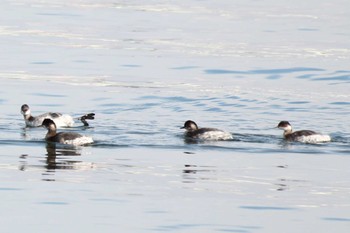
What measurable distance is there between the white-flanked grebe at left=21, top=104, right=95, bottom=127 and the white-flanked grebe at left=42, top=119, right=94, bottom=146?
1301mm

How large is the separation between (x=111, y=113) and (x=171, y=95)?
8.92 ft

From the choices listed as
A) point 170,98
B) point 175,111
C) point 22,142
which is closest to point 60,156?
point 22,142

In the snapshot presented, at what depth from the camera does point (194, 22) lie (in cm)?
4550

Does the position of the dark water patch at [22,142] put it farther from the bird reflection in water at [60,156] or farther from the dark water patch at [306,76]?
the dark water patch at [306,76]

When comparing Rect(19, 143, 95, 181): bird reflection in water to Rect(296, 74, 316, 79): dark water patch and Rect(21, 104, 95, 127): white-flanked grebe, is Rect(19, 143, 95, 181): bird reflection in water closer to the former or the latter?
Rect(21, 104, 95, 127): white-flanked grebe

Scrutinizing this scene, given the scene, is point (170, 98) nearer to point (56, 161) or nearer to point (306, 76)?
point (306, 76)

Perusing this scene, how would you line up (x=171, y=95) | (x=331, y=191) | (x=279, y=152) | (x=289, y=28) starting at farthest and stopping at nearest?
(x=289, y=28) < (x=171, y=95) < (x=279, y=152) < (x=331, y=191)

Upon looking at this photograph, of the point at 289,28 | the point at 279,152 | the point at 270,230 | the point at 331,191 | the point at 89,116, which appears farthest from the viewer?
the point at 289,28

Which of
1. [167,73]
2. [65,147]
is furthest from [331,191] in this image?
[167,73]

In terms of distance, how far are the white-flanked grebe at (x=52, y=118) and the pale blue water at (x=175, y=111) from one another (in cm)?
25

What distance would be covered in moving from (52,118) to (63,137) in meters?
2.17

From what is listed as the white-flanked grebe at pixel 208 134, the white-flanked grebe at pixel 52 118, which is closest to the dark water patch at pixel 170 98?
the white-flanked grebe at pixel 52 118

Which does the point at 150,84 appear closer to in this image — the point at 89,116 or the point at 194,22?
the point at 89,116

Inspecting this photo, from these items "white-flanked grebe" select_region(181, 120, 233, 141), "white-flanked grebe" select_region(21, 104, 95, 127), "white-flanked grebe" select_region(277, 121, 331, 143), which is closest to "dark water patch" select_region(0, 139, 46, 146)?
"white-flanked grebe" select_region(21, 104, 95, 127)
